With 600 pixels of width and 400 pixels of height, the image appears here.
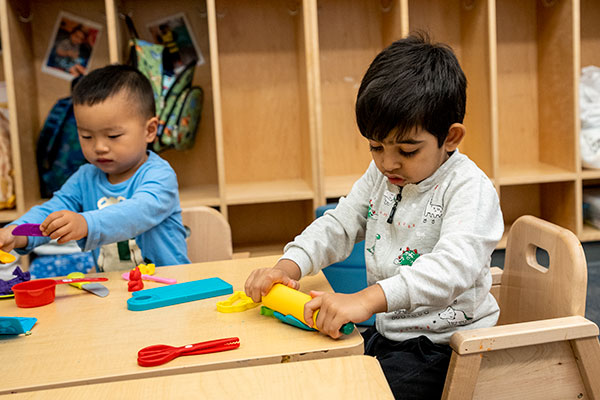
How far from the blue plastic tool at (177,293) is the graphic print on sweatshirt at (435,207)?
14.7 inches

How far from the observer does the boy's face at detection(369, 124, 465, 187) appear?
41.3 inches

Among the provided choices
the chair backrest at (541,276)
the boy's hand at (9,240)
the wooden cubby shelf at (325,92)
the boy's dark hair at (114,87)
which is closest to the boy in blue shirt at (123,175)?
the boy's dark hair at (114,87)

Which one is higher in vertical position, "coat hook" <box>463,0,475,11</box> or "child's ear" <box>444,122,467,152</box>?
"coat hook" <box>463,0,475,11</box>

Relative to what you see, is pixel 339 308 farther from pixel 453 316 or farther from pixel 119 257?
pixel 119 257

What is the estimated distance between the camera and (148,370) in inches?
28.9

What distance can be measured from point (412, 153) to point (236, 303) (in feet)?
1.28

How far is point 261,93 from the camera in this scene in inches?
116

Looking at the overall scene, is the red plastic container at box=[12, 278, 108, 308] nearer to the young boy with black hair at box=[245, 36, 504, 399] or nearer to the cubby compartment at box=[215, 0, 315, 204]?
the young boy with black hair at box=[245, 36, 504, 399]

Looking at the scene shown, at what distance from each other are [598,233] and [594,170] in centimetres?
29

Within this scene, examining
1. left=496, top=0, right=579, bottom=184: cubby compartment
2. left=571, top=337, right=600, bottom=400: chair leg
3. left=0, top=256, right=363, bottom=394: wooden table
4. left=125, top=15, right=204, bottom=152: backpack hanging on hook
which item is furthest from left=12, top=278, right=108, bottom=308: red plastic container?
left=496, top=0, right=579, bottom=184: cubby compartment

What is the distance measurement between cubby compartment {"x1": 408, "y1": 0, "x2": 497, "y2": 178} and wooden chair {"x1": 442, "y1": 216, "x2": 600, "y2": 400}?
163cm

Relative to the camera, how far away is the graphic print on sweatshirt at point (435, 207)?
110 cm

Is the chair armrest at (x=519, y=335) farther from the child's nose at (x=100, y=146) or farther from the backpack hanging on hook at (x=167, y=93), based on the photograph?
the backpack hanging on hook at (x=167, y=93)

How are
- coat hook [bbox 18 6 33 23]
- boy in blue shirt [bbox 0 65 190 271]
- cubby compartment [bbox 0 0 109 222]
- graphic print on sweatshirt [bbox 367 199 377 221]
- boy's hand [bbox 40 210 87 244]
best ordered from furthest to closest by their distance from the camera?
1. coat hook [bbox 18 6 33 23]
2. cubby compartment [bbox 0 0 109 222]
3. boy in blue shirt [bbox 0 65 190 271]
4. graphic print on sweatshirt [bbox 367 199 377 221]
5. boy's hand [bbox 40 210 87 244]
